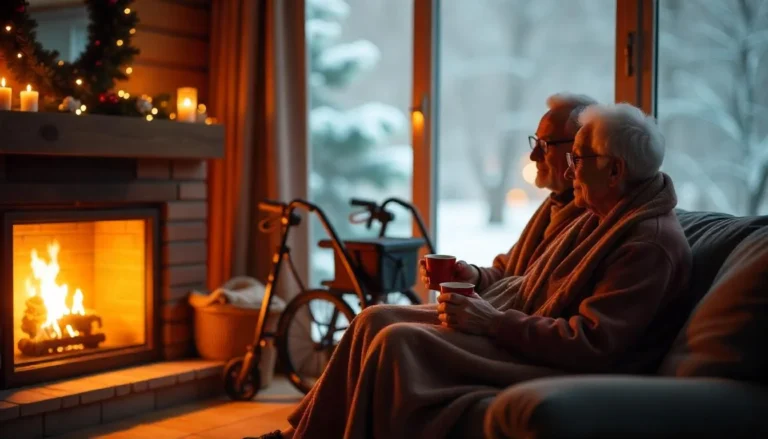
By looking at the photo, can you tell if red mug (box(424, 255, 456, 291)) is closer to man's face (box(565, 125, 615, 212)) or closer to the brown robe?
the brown robe

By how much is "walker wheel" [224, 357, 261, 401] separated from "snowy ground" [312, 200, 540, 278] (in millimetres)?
1007

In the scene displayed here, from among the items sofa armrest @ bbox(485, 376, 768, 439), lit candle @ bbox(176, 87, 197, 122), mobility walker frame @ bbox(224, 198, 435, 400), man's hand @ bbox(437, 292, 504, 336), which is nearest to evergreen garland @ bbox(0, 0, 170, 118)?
lit candle @ bbox(176, 87, 197, 122)

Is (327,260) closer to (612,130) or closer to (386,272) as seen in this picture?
(386,272)

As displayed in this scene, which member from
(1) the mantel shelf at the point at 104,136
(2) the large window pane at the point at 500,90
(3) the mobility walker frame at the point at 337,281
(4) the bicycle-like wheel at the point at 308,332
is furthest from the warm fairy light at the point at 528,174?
(1) the mantel shelf at the point at 104,136

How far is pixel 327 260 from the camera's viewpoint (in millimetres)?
4402

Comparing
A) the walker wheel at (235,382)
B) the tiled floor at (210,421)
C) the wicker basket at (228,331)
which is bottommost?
the tiled floor at (210,421)

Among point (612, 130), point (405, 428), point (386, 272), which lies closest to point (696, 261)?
point (612, 130)

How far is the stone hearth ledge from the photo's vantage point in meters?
3.13

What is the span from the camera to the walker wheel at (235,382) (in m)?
3.68

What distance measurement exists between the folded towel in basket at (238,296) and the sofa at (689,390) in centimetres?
207

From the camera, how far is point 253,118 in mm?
4270

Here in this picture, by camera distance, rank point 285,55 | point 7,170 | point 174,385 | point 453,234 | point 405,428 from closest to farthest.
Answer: point 405,428
point 7,170
point 174,385
point 453,234
point 285,55

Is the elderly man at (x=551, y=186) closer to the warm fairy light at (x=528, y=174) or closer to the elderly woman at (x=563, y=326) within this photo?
the elderly woman at (x=563, y=326)

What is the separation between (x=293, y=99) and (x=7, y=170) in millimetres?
1432
